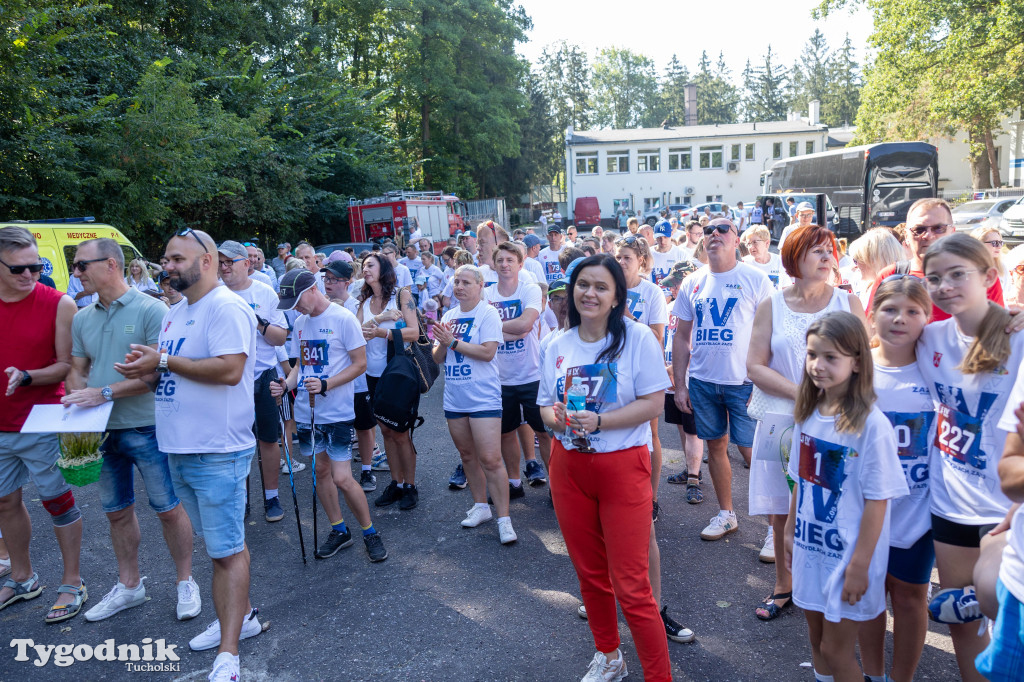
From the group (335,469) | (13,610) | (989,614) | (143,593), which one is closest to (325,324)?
(335,469)

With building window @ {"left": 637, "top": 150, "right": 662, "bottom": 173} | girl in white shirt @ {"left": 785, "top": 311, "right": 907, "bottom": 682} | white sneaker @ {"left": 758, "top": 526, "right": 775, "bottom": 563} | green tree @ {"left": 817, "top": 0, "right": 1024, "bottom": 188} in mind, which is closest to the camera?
girl in white shirt @ {"left": 785, "top": 311, "right": 907, "bottom": 682}

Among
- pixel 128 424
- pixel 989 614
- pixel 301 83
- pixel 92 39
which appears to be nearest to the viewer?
pixel 989 614

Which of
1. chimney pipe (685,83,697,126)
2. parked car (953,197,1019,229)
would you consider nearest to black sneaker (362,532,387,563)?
parked car (953,197,1019,229)

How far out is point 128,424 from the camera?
13.2ft

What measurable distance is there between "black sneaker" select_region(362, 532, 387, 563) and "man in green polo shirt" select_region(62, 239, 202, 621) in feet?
3.54

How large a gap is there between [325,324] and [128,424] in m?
1.36

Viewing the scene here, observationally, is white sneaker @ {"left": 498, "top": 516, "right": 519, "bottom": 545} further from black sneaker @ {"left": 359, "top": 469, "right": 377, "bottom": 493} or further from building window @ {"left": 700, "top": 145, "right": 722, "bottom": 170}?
building window @ {"left": 700, "top": 145, "right": 722, "bottom": 170}

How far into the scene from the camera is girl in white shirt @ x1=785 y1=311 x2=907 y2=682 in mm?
2496

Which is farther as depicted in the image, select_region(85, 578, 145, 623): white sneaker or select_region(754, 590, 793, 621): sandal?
select_region(85, 578, 145, 623): white sneaker

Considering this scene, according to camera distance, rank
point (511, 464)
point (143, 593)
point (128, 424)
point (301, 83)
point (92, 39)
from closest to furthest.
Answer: point (128, 424)
point (143, 593)
point (511, 464)
point (92, 39)
point (301, 83)

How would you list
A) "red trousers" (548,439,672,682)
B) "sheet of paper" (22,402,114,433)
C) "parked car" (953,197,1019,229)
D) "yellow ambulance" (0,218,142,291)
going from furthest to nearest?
"parked car" (953,197,1019,229)
"yellow ambulance" (0,218,142,291)
"sheet of paper" (22,402,114,433)
"red trousers" (548,439,672,682)

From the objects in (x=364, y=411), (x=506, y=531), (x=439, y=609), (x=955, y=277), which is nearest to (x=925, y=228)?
(x=955, y=277)

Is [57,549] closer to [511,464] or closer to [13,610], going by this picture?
[13,610]

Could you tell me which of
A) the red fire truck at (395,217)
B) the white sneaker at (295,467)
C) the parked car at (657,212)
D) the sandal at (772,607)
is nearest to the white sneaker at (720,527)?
the sandal at (772,607)
